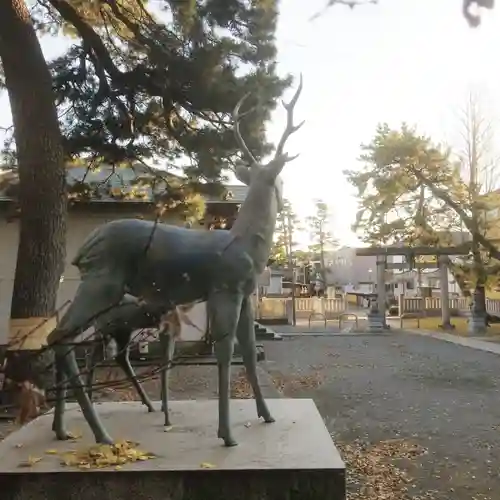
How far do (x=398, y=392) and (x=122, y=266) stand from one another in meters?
6.42

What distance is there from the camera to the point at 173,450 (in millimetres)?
3301

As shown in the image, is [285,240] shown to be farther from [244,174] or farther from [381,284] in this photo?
[244,174]

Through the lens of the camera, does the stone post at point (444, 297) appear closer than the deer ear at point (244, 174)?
No

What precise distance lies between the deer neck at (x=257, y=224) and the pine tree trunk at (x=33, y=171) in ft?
12.0

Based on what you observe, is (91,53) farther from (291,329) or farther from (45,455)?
(291,329)

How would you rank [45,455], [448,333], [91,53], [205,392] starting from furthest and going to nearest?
[448,333], [205,392], [91,53], [45,455]

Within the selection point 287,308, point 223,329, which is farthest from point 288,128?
point 287,308

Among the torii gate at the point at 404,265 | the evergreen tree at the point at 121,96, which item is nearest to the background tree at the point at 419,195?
the torii gate at the point at 404,265

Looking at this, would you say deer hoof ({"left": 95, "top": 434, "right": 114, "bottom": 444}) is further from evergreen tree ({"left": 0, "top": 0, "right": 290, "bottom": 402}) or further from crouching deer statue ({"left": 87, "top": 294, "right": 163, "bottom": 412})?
evergreen tree ({"left": 0, "top": 0, "right": 290, "bottom": 402})

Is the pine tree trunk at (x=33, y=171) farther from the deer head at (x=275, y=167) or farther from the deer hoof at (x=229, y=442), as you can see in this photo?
the deer hoof at (x=229, y=442)

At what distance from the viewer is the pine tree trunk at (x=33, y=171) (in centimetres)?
657

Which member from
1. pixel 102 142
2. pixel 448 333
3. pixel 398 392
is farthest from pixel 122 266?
pixel 448 333

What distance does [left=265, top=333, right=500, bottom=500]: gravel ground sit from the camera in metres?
4.89

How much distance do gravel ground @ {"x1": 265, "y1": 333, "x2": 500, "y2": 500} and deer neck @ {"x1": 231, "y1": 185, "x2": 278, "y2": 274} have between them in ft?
6.77
